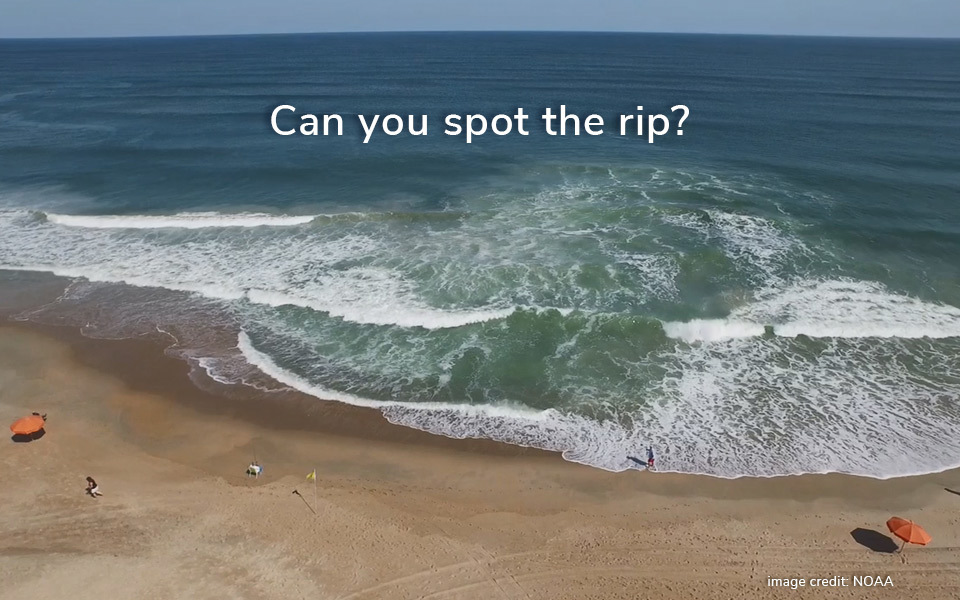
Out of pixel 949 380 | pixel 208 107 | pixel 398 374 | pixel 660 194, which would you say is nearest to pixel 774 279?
pixel 949 380

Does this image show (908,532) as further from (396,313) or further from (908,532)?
(396,313)

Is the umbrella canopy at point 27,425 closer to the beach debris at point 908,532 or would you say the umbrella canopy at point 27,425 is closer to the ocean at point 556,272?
the ocean at point 556,272

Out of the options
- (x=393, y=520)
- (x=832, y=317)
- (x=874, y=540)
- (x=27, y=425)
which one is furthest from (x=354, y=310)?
(x=832, y=317)

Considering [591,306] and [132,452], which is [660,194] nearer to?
[591,306]

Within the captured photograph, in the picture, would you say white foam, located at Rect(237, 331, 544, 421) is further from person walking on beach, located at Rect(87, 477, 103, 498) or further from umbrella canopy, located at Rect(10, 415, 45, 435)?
umbrella canopy, located at Rect(10, 415, 45, 435)

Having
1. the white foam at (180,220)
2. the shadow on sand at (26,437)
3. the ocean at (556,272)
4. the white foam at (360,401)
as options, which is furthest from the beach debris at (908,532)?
the white foam at (180,220)

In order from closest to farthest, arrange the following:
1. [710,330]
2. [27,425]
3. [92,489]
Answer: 1. [92,489]
2. [27,425]
3. [710,330]
